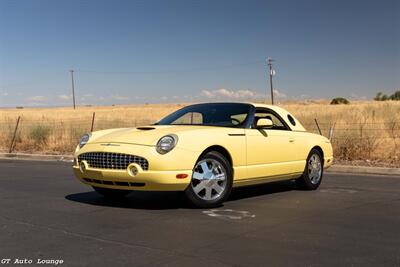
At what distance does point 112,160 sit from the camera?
696 centimetres

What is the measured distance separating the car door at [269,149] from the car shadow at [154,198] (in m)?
0.56

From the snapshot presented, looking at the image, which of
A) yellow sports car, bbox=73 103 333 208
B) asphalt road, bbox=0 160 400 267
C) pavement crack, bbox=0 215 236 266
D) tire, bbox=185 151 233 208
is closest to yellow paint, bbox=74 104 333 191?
yellow sports car, bbox=73 103 333 208

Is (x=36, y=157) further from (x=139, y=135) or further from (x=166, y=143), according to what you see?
(x=166, y=143)

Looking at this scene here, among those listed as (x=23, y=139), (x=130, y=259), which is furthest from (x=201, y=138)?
(x=23, y=139)

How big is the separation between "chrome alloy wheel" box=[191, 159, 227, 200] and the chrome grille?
744mm

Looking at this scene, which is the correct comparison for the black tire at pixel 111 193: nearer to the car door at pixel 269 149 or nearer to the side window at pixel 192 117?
the side window at pixel 192 117

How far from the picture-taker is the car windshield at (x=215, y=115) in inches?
315

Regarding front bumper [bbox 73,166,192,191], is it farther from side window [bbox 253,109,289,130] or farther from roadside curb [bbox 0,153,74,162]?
roadside curb [bbox 0,153,74,162]

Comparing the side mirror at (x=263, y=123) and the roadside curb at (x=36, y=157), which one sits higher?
the side mirror at (x=263, y=123)

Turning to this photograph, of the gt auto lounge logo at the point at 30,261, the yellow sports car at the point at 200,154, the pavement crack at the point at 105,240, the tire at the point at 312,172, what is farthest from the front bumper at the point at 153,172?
the tire at the point at 312,172

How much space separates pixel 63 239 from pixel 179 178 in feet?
5.89

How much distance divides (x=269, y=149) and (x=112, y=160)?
8.12 feet

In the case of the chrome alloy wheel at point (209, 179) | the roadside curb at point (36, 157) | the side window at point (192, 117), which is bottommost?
the roadside curb at point (36, 157)

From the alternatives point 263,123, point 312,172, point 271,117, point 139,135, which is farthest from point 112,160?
point 312,172
